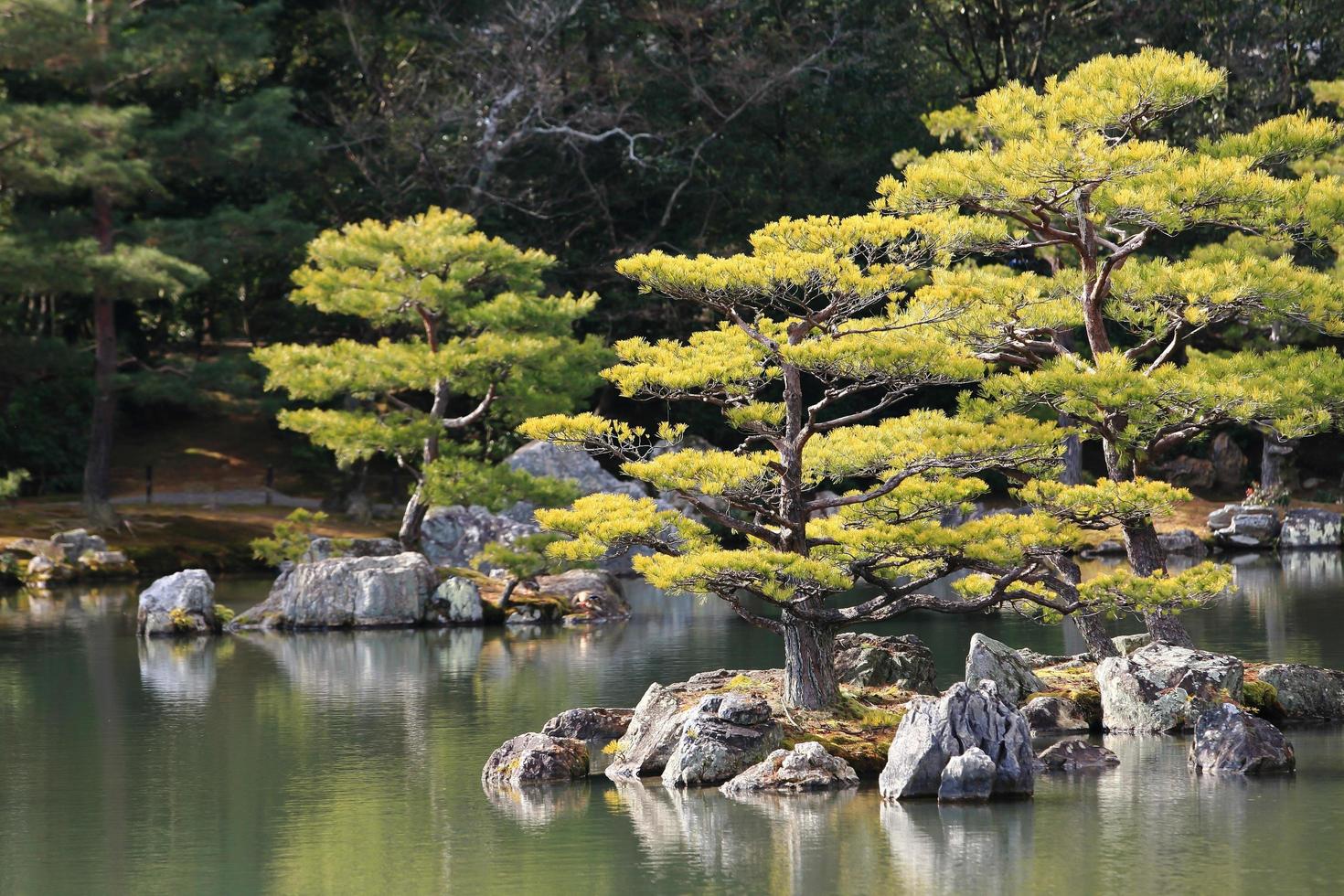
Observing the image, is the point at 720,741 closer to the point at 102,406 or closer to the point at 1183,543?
the point at 1183,543

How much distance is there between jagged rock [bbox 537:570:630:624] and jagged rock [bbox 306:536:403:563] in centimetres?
265

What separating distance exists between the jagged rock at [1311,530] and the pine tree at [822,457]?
21740 mm

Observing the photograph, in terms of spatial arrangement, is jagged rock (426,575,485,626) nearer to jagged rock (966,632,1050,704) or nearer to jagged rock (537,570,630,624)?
jagged rock (537,570,630,624)

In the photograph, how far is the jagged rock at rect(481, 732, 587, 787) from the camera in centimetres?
1420

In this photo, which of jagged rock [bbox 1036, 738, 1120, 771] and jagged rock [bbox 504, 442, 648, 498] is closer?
jagged rock [bbox 1036, 738, 1120, 771]

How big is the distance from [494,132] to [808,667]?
26630 millimetres

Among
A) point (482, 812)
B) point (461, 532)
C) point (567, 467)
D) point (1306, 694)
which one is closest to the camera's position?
point (482, 812)

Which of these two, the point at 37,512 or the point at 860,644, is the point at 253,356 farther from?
the point at 860,644

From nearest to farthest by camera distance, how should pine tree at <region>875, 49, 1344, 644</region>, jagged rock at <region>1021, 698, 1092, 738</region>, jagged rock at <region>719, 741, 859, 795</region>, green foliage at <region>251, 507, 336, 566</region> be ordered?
jagged rock at <region>719, 741, 859, 795</region>, pine tree at <region>875, 49, 1344, 644</region>, jagged rock at <region>1021, 698, 1092, 738</region>, green foliage at <region>251, 507, 336, 566</region>

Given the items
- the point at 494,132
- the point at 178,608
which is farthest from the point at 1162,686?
the point at 494,132

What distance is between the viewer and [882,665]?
16.9 meters

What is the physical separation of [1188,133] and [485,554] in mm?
18353

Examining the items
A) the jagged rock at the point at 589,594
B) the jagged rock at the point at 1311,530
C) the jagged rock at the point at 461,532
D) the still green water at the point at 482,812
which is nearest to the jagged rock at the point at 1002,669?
the still green water at the point at 482,812

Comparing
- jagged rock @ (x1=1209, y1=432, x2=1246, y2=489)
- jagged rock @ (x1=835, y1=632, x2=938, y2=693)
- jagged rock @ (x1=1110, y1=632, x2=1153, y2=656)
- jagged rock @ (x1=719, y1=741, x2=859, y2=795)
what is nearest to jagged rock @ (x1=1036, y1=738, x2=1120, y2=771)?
jagged rock @ (x1=719, y1=741, x2=859, y2=795)
